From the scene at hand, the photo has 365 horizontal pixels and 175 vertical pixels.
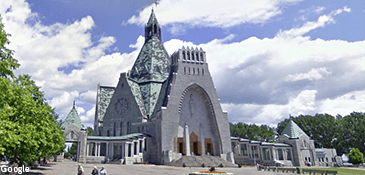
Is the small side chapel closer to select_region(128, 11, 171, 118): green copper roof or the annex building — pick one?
the annex building

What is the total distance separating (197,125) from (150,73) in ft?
59.3

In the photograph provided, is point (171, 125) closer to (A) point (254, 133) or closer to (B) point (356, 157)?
(A) point (254, 133)

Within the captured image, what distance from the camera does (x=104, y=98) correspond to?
2447 inches

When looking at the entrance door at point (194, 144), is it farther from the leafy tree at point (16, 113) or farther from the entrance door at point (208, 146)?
the leafy tree at point (16, 113)

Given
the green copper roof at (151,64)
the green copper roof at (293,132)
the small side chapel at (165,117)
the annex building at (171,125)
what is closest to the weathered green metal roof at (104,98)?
the small side chapel at (165,117)

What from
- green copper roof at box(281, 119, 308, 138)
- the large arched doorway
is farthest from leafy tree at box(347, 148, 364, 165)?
the large arched doorway

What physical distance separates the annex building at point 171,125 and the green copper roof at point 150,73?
25 cm

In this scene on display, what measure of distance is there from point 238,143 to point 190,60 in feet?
74.9

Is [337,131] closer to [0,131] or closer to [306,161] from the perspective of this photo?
[306,161]

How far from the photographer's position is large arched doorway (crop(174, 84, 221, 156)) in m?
50.8

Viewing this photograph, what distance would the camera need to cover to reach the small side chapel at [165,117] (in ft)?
153

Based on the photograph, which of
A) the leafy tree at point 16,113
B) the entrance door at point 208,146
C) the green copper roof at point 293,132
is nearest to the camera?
the leafy tree at point 16,113

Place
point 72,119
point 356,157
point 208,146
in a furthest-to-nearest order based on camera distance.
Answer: point 72,119
point 356,157
point 208,146

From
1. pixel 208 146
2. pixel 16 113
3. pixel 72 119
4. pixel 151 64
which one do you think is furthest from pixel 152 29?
pixel 16 113
